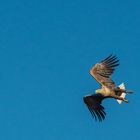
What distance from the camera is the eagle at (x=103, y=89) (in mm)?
16125

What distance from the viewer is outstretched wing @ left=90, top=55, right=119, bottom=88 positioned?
55.2ft

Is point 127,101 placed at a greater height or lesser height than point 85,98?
lesser

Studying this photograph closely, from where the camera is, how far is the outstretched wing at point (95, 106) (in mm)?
17562

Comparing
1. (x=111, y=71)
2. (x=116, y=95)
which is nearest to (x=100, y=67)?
(x=111, y=71)

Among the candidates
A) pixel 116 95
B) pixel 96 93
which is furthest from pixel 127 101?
pixel 96 93

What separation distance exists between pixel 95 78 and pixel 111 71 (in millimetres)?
752

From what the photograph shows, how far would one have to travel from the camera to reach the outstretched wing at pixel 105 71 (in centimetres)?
1683

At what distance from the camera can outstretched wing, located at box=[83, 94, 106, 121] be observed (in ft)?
57.6

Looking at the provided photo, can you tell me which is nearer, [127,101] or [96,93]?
[127,101]

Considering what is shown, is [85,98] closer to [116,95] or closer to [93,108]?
[93,108]

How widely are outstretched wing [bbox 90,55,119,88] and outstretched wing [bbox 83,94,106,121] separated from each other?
93 cm

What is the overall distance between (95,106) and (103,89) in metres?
1.38

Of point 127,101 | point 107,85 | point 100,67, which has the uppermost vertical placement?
point 100,67

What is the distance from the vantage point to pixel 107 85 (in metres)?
16.7
